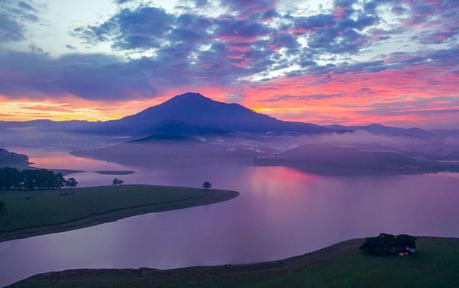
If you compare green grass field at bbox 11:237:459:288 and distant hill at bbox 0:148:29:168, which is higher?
distant hill at bbox 0:148:29:168

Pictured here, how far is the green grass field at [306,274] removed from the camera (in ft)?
68.6

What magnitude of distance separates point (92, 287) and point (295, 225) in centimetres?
2035

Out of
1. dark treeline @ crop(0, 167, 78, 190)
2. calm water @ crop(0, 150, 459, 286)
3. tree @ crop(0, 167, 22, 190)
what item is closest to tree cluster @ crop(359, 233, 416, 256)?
calm water @ crop(0, 150, 459, 286)

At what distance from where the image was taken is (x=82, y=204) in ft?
138

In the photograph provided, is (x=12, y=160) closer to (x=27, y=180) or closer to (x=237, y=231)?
(x=27, y=180)

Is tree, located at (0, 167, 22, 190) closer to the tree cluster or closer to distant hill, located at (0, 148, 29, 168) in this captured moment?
the tree cluster

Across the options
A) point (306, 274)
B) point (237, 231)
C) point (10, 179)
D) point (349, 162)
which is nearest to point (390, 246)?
point (306, 274)

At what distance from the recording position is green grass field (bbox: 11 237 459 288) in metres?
20.9

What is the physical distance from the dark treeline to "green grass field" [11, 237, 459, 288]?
2947cm

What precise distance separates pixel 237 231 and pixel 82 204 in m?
18.0

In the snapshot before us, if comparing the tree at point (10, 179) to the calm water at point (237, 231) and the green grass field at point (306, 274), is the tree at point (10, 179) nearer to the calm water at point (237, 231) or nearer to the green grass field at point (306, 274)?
the calm water at point (237, 231)

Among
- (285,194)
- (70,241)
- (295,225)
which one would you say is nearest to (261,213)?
(295,225)

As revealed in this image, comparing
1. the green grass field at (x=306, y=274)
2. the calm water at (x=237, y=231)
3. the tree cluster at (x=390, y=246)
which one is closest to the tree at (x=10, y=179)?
the calm water at (x=237, y=231)

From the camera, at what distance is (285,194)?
190ft
